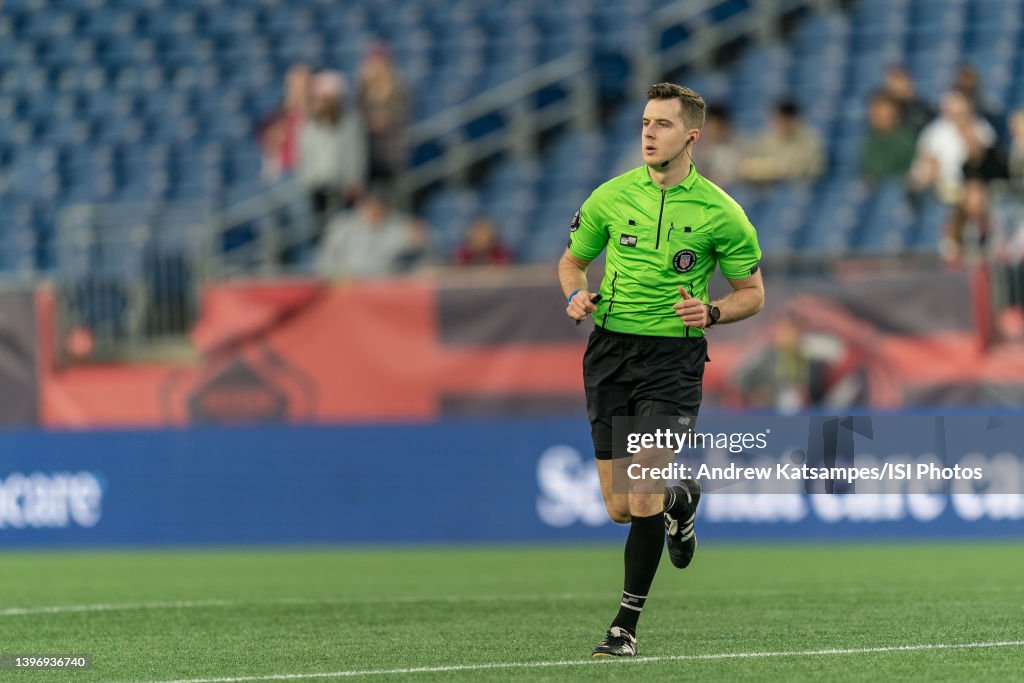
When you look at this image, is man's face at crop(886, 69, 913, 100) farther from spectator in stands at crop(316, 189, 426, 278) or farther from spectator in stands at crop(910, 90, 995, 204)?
spectator in stands at crop(316, 189, 426, 278)

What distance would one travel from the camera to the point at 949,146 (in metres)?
15.4

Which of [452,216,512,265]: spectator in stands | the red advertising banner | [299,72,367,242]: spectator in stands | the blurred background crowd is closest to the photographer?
the red advertising banner

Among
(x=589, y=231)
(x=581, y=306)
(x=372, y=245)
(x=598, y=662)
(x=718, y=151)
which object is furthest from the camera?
(x=718, y=151)

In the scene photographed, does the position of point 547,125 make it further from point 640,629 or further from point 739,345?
point 640,629

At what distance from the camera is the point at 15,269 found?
19531 mm

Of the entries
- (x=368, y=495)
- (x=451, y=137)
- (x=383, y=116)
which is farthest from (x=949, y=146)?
(x=451, y=137)

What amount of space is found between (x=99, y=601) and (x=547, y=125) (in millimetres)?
10153

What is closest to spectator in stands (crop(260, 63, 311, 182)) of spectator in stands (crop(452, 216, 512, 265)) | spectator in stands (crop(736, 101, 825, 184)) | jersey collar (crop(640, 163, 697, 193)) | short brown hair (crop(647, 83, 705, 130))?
spectator in stands (crop(452, 216, 512, 265))

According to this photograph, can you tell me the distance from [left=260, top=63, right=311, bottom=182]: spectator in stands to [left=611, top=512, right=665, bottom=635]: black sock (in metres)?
11.2

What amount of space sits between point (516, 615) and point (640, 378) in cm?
210

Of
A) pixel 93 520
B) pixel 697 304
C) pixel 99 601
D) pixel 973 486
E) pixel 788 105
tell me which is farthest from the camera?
pixel 788 105

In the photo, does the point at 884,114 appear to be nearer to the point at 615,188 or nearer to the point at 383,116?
the point at 383,116

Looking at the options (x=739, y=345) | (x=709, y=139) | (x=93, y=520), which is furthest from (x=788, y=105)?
(x=93, y=520)

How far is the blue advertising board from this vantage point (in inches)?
560
